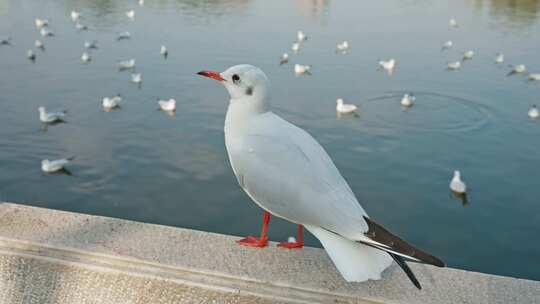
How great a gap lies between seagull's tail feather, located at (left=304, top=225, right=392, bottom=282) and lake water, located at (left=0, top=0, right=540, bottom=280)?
4.89 m

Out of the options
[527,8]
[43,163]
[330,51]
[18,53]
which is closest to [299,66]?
[330,51]

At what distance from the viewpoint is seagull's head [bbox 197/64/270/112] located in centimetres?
366

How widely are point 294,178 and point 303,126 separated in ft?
Result: 29.4

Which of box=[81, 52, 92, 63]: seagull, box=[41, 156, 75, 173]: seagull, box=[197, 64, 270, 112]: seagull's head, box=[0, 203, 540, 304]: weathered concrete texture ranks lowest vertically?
box=[41, 156, 75, 173]: seagull

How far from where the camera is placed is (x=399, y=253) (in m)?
2.89

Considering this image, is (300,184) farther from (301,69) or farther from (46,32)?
(46,32)

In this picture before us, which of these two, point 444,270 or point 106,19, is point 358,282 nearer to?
point 444,270

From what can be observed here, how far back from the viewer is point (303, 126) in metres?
12.3

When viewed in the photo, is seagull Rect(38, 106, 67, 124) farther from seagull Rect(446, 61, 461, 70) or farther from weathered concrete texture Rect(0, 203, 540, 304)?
seagull Rect(446, 61, 461, 70)

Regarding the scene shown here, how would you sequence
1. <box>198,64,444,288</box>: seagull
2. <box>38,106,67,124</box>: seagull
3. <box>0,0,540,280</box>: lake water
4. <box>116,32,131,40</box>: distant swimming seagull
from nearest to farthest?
<box>198,64,444,288</box>: seagull → <box>0,0,540,280</box>: lake water → <box>38,106,67,124</box>: seagull → <box>116,32,131,40</box>: distant swimming seagull

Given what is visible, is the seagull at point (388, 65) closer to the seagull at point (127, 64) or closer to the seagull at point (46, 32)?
the seagull at point (127, 64)

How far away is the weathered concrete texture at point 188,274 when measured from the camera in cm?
341

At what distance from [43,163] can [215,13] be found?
19121mm

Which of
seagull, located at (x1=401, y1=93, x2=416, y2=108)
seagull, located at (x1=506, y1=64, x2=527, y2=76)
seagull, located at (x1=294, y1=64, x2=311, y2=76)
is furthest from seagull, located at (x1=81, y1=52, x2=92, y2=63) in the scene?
seagull, located at (x1=506, y1=64, x2=527, y2=76)
